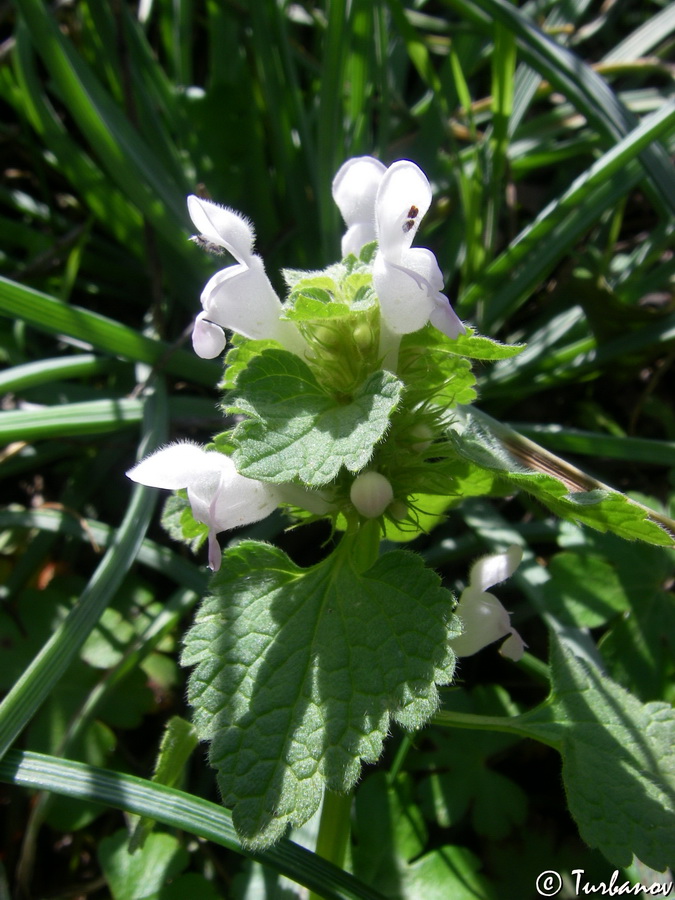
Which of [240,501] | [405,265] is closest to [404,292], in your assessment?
[405,265]

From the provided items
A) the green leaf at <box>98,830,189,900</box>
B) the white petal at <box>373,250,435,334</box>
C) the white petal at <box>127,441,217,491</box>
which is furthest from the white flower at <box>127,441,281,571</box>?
the green leaf at <box>98,830,189,900</box>

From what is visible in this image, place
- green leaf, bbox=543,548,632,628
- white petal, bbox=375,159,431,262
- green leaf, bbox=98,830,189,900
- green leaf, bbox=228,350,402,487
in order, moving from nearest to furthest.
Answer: green leaf, bbox=228,350,402,487 < white petal, bbox=375,159,431,262 < green leaf, bbox=98,830,189,900 < green leaf, bbox=543,548,632,628

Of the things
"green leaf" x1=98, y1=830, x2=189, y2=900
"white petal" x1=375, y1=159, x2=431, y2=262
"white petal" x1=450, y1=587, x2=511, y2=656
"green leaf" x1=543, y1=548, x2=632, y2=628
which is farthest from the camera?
"green leaf" x1=543, y1=548, x2=632, y2=628

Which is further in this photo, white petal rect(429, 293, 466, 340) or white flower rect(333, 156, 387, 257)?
white flower rect(333, 156, 387, 257)

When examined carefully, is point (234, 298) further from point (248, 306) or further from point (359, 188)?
point (359, 188)

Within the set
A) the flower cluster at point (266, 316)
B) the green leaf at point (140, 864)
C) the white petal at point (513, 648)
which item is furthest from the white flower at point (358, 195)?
the green leaf at point (140, 864)

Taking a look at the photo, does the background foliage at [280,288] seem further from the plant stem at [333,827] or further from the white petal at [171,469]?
the white petal at [171,469]

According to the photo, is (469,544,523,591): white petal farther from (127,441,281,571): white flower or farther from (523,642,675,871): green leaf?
(127,441,281,571): white flower
